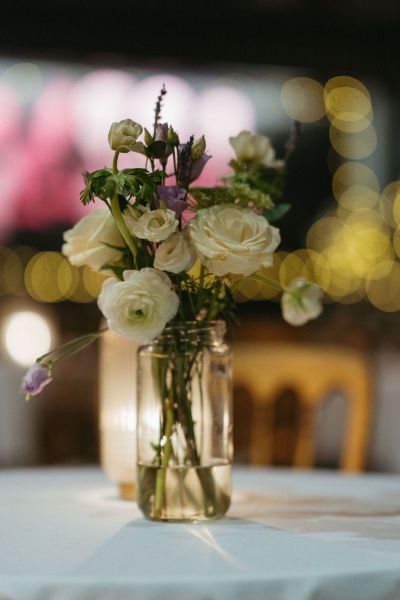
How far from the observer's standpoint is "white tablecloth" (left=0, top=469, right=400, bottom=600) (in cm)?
78

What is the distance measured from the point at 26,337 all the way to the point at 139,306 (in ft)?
10.5

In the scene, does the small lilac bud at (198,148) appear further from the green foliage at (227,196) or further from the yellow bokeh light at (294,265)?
the yellow bokeh light at (294,265)

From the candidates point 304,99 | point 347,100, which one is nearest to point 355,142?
point 347,100

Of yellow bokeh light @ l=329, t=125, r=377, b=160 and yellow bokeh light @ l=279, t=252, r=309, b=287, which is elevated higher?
yellow bokeh light @ l=329, t=125, r=377, b=160

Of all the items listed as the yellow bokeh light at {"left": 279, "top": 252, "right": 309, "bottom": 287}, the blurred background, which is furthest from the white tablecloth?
the yellow bokeh light at {"left": 279, "top": 252, "right": 309, "bottom": 287}

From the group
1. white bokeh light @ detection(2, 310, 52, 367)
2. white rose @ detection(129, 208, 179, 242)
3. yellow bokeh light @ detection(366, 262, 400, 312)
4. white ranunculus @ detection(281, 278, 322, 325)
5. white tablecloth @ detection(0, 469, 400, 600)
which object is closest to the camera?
white tablecloth @ detection(0, 469, 400, 600)

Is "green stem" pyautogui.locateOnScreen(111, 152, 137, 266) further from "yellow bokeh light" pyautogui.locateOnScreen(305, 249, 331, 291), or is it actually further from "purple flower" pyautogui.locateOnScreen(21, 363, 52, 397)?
"yellow bokeh light" pyautogui.locateOnScreen(305, 249, 331, 291)

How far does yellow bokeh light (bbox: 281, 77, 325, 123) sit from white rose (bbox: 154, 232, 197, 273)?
13.0 feet

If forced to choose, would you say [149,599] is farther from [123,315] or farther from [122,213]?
[122,213]

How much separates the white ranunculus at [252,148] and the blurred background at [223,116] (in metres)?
3.30

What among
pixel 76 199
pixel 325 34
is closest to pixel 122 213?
pixel 76 199

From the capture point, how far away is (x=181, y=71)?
4.88 metres

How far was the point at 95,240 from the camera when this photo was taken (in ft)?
3.43

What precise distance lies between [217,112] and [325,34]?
2.26 ft
